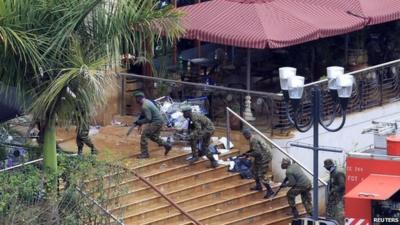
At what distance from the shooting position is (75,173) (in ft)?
66.0

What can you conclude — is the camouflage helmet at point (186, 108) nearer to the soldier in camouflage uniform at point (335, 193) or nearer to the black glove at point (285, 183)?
the black glove at point (285, 183)

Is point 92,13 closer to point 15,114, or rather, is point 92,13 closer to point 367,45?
point 15,114

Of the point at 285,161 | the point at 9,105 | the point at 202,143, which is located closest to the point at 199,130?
the point at 202,143

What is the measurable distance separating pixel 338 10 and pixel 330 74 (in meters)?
6.25

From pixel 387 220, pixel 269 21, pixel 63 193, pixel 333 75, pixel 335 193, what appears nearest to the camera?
pixel 63 193

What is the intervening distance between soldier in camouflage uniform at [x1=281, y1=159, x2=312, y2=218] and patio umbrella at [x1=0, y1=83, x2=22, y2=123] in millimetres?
5445

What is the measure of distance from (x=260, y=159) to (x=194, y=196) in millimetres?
1321

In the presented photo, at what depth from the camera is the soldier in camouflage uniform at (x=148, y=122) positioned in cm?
2409

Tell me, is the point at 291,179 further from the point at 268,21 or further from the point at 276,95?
the point at 268,21

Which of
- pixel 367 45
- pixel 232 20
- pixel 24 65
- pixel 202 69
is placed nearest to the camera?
pixel 24 65

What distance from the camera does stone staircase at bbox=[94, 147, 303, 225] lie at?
901 inches

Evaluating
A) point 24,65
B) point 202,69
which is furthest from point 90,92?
point 202,69

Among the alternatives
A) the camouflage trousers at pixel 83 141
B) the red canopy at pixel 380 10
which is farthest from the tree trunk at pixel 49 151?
the red canopy at pixel 380 10

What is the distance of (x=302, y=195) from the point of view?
23.9m
